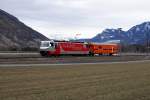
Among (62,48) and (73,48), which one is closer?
(62,48)

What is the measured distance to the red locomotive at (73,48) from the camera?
2751 inches

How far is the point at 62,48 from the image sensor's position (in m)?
72.4

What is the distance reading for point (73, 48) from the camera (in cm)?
7650

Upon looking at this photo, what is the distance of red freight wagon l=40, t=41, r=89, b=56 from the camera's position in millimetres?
69750

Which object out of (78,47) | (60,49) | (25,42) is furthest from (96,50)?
(25,42)

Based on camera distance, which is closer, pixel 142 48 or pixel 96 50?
pixel 96 50

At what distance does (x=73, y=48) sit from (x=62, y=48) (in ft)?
14.8

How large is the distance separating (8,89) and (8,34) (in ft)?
549

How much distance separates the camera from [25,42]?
185500 mm

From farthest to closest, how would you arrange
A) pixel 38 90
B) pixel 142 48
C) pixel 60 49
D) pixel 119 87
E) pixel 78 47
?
pixel 142 48, pixel 78 47, pixel 60 49, pixel 119 87, pixel 38 90

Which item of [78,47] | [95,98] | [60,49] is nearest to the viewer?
[95,98]

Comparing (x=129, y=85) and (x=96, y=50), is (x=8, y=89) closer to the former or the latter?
(x=129, y=85)

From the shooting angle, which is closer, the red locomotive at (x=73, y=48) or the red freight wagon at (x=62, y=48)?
the red freight wagon at (x=62, y=48)

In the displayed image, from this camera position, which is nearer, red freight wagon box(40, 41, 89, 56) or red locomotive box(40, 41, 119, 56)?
red freight wagon box(40, 41, 89, 56)
